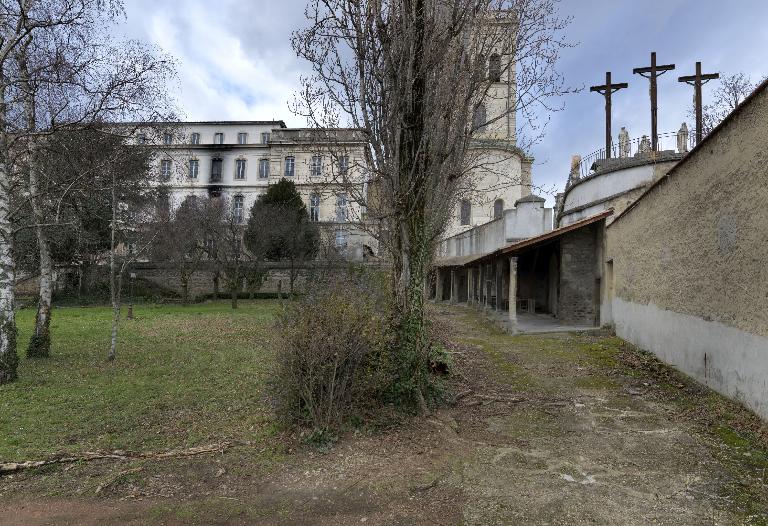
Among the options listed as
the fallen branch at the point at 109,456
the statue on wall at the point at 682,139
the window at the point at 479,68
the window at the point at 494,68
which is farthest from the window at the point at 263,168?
the fallen branch at the point at 109,456

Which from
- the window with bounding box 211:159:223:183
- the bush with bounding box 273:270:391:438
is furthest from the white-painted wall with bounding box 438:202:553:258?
the window with bounding box 211:159:223:183

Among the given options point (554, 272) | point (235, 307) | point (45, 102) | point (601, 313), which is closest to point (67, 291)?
point (235, 307)

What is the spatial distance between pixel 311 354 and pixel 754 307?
5216 millimetres

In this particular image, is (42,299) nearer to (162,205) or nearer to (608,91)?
(162,205)

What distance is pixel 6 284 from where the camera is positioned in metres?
8.04

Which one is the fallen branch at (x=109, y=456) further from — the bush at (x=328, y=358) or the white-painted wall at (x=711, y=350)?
the white-painted wall at (x=711, y=350)

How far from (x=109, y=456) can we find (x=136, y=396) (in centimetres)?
283

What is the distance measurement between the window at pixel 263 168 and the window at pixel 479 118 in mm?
45218

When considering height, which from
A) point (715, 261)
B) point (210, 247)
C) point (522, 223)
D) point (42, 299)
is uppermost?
point (522, 223)

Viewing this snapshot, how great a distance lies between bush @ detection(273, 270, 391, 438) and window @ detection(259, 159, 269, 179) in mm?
46650

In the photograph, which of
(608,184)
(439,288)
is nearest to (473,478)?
(608,184)

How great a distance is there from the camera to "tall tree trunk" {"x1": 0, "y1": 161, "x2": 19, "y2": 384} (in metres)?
7.95

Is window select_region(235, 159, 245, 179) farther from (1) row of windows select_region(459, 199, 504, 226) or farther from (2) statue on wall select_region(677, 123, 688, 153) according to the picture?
(2) statue on wall select_region(677, 123, 688, 153)

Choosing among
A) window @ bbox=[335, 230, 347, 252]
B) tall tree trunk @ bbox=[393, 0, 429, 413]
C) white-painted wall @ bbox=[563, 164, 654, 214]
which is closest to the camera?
tall tree trunk @ bbox=[393, 0, 429, 413]
